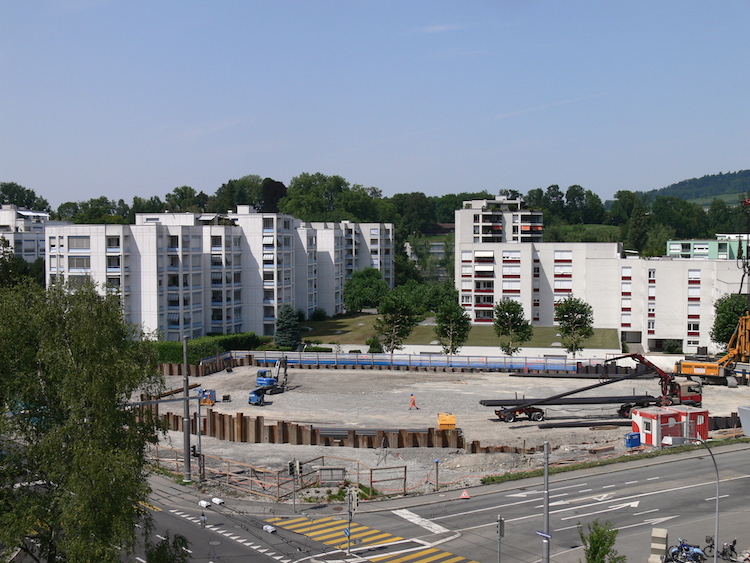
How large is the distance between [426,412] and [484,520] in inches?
969

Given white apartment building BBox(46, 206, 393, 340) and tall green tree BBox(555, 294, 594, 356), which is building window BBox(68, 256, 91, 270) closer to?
white apartment building BBox(46, 206, 393, 340)

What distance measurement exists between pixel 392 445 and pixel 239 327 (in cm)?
5778

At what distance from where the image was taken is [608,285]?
4638 inches

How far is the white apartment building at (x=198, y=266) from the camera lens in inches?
3462

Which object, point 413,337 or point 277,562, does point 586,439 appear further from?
point 413,337

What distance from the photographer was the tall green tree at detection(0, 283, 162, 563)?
2153cm

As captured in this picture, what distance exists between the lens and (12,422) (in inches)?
895

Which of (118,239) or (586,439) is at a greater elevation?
(118,239)

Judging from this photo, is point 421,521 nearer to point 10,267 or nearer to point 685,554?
point 685,554

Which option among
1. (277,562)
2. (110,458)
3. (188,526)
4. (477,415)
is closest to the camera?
(110,458)

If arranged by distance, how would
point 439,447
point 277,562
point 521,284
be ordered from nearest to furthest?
point 277,562 < point 439,447 < point 521,284

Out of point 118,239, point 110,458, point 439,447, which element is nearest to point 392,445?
point 439,447

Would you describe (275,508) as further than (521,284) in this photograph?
No

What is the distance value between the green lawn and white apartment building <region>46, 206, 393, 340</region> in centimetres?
590
